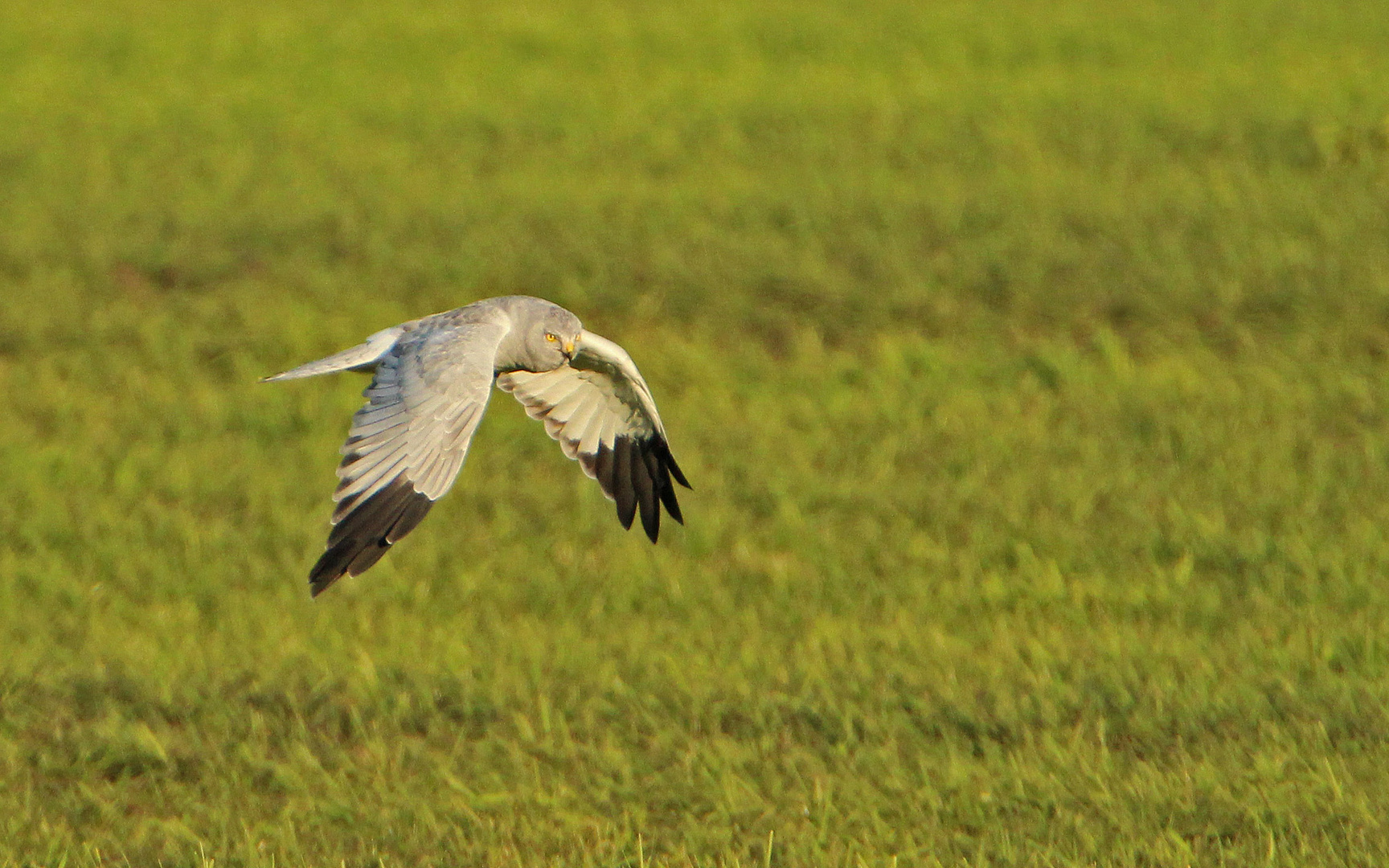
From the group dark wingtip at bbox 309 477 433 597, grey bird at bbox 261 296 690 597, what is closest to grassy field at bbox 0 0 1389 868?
grey bird at bbox 261 296 690 597

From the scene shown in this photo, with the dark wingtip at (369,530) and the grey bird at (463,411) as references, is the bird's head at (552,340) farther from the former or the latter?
the dark wingtip at (369,530)

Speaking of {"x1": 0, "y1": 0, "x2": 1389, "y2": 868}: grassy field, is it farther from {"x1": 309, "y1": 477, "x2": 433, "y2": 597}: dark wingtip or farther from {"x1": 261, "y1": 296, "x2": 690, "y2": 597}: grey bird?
{"x1": 309, "y1": 477, "x2": 433, "y2": 597}: dark wingtip

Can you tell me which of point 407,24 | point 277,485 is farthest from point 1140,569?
point 407,24

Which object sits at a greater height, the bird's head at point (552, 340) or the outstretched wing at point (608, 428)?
the bird's head at point (552, 340)

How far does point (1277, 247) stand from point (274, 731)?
6323 millimetres

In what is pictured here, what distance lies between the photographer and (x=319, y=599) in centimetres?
629

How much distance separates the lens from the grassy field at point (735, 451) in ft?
15.9

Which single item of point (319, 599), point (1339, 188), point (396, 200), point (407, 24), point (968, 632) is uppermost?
point (407, 24)

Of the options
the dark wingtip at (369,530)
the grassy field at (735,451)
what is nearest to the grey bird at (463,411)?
the dark wingtip at (369,530)

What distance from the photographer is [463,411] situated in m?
4.34

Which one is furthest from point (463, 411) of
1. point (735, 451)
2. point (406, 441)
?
point (735, 451)

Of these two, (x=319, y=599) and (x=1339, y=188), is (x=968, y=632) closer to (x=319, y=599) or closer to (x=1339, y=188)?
(x=319, y=599)

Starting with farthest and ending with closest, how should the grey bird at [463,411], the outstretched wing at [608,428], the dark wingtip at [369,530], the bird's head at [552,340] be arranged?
the outstretched wing at [608,428] → the bird's head at [552,340] → the grey bird at [463,411] → the dark wingtip at [369,530]

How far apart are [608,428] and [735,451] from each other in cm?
234
